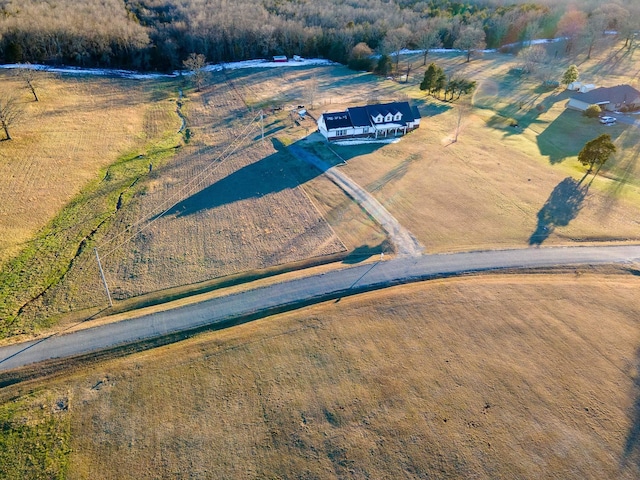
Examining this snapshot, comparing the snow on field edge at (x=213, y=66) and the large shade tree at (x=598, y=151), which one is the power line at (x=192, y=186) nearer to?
the snow on field edge at (x=213, y=66)

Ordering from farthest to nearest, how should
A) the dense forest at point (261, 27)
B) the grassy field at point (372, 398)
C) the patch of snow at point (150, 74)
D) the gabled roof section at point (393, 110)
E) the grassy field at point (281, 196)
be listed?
the dense forest at point (261, 27), the patch of snow at point (150, 74), the gabled roof section at point (393, 110), the grassy field at point (281, 196), the grassy field at point (372, 398)

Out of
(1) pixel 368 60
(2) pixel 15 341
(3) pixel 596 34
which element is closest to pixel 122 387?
(2) pixel 15 341

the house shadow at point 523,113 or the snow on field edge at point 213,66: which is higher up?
the snow on field edge at point 213,66

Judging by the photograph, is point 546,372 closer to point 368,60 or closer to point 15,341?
point 15,341

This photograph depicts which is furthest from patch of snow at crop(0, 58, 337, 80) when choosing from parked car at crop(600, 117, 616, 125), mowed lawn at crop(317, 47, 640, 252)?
parked car at crop(600, 117, 616, 125)

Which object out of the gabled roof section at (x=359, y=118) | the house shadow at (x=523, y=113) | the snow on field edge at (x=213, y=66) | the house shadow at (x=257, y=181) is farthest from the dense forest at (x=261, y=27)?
the house shadow at (x=257, y=181)

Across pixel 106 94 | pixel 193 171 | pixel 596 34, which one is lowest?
pixel 193 171

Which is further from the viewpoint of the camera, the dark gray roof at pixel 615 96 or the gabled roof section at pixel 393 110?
the dark gray roof at pixel 615 96
